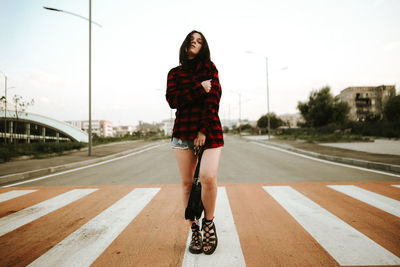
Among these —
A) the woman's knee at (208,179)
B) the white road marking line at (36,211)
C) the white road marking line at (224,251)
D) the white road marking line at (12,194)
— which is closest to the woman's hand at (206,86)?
the woman's knee at (208,179)

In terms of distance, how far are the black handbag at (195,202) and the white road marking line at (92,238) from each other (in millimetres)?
911

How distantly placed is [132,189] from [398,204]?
4.45 metres

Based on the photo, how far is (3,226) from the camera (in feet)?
9.61

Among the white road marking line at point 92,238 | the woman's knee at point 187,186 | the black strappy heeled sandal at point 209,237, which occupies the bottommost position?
the white road marking line at point 92,238

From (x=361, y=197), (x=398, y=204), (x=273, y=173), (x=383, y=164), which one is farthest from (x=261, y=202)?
(x=383, y=164)

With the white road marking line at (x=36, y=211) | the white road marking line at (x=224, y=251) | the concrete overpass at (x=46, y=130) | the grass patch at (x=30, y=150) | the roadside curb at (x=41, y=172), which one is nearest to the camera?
the white road marking line at (x=224, y=251)

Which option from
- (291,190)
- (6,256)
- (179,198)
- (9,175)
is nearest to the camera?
(6,256)

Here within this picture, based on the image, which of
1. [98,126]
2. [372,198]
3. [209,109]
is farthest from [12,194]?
[98,126]

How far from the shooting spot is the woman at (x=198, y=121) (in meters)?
2.12

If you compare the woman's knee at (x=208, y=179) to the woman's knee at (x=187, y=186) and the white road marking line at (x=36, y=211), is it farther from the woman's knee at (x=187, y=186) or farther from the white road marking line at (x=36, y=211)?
the white road marking line at (x=36, y=211)

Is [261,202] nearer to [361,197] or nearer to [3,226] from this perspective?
[361,197]

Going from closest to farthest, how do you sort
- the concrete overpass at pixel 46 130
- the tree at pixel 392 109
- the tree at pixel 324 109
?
the tree at pixel 392 109 → the concrete overpass at pixel 46 130 → the tree at pixel 324 109

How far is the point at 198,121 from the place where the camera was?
2.15 m

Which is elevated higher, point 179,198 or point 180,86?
point 180,86
